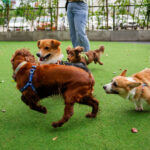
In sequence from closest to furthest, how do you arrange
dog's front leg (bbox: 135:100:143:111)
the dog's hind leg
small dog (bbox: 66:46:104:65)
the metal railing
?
the dog's hind leg < dog's front leg (bbox: 135:100:143:111) < small dog (bbox: 66:46:104:65) < the metal railing

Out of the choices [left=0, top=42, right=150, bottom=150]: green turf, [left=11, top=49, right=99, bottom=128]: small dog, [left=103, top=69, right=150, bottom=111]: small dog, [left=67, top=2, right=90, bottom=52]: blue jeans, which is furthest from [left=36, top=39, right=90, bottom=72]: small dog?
[left=67, top=2, right=90, bottom=52]: blue jeans

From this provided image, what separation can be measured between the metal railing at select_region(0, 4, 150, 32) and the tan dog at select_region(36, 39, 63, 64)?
890 centimetres

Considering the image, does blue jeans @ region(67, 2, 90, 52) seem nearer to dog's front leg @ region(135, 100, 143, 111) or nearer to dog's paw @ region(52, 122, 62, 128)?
dog's front leg @ region(135, 100, 143, 111)

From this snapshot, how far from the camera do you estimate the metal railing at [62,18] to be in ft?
39.8

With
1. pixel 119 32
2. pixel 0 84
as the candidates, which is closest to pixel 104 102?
pixel 0 84

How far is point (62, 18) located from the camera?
12.6 meters

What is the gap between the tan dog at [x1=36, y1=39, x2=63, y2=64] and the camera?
11.9 feet

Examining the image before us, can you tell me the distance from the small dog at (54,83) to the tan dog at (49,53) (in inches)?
40.8

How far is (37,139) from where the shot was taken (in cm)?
230

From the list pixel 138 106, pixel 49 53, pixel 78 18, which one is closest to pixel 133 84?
pixel 138 106

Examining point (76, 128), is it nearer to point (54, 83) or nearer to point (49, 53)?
point (54, 83)

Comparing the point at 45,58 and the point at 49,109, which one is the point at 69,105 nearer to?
the point at 49,109

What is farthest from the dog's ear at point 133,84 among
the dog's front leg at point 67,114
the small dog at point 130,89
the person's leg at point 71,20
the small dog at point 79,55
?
the person's leg at point 71,20

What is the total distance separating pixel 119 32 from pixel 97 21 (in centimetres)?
151
